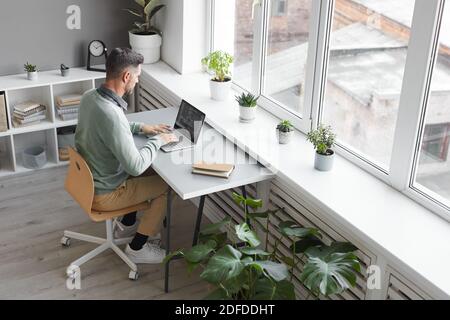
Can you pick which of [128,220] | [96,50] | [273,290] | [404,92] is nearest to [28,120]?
[96,50]

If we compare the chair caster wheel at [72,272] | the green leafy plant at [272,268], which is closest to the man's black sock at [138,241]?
the chair caster wheel at [72,272]

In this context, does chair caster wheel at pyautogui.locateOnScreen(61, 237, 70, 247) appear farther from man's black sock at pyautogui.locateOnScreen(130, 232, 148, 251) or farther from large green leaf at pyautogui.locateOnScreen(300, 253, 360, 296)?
large green leaf at pyautogui.locateOnScreen(300, 253, 360, 296)

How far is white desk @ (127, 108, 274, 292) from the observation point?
3162 millimetres

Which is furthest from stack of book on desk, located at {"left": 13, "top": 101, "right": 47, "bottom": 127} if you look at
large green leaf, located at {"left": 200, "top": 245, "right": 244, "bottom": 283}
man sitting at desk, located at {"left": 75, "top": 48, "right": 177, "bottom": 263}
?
large green leaf, located at {"left": 200, "top": 245, "right": 244, "bottom": 283}

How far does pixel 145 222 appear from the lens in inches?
143

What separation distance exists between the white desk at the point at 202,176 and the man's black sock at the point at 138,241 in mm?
203

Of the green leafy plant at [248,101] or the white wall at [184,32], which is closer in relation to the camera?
the green leafy plant at [248,101]

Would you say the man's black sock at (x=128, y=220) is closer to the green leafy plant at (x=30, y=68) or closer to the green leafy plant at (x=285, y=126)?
the green leafy plant at (x=285, y=126)

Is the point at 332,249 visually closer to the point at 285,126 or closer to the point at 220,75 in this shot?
the point at 285,126

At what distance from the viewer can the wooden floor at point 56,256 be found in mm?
3486
